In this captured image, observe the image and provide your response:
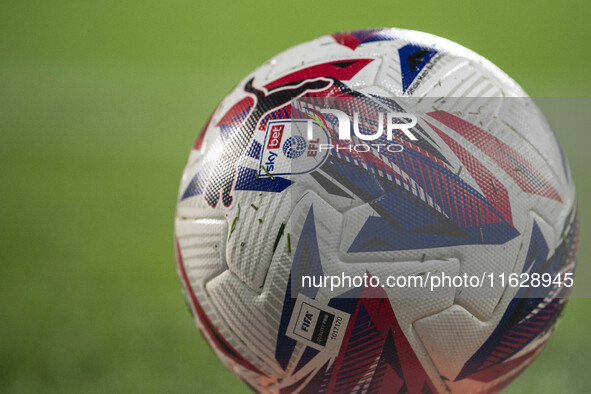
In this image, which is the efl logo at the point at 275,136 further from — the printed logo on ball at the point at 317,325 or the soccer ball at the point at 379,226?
the printed logo on ball at the point at 317,325

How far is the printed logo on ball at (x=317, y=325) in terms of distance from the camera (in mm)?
1434

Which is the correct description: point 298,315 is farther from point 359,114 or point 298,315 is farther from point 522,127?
point 522,127

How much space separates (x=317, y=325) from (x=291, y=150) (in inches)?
14.7

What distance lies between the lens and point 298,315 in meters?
1.45

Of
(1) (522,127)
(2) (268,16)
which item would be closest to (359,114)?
(1) (522,127)

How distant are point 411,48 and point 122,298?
1.48 meters

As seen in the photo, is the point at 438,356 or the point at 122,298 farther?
the point at 122,298

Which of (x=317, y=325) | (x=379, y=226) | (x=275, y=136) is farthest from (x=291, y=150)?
(x=317, y=325)

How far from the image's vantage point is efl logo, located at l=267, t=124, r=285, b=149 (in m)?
1.48

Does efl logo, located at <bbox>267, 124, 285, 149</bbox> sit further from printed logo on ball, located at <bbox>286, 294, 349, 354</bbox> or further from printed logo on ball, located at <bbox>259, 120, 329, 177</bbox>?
printed logo on ball, located at <bbox>286, 294, 349, 354</bbox>

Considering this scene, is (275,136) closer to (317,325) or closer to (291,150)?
(291,150)

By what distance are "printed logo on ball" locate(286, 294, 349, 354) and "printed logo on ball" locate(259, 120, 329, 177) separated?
10.6 inches

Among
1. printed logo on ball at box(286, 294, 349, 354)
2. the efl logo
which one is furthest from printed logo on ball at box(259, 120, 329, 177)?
printed logo on ball at box(286, 294, 349, 354)

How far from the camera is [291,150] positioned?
146cm
